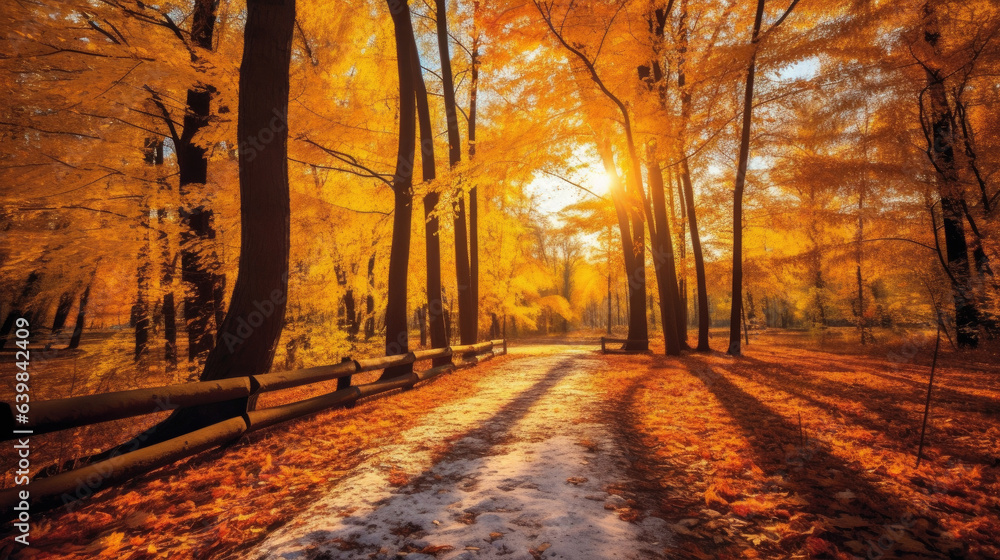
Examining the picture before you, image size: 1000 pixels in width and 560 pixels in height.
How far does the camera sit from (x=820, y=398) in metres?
5.75

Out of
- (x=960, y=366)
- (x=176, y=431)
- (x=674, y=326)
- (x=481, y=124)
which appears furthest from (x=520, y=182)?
(x=960, y=366)

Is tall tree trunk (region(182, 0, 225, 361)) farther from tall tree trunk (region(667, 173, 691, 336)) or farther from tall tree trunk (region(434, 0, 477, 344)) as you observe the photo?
tall tree trunk (region(667, 173, 691, 336))

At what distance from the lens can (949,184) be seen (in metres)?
10.0

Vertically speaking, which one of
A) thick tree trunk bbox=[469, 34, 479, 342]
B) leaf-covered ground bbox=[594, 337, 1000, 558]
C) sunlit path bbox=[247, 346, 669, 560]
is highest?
thick tree trunk bbox=[469, 34, 479, 342]

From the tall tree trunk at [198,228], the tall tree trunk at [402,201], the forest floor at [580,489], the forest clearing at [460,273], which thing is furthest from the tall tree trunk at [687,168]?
the tall tree trunk at [198,228]

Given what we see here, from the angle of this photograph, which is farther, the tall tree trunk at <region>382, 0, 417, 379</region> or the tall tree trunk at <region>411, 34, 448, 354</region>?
the tall tree trunk at <region>411, 34, 448, 354</region>

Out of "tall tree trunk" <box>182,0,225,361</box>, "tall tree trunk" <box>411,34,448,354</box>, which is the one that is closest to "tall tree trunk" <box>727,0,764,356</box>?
"tall tree trunk" <box>411,34,448,354</box>

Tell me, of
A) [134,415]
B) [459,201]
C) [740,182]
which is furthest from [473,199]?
[134,415]

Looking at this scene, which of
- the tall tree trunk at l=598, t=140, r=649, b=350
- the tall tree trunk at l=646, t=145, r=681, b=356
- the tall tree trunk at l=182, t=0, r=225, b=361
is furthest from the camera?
the tall tree trunk at l=598, t=140, r=649, b=350

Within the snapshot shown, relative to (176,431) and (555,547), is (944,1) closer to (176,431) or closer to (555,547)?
(555,547)

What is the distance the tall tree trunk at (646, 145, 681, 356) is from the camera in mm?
11594

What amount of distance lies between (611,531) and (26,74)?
10.4 metres

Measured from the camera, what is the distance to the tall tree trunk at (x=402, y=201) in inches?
320

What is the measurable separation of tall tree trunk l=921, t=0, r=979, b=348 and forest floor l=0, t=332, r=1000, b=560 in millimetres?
7334
